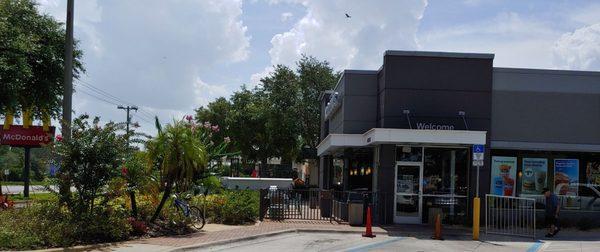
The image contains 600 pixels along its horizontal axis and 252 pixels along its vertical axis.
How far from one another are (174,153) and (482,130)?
10.7m

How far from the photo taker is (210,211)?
1900 centimetres

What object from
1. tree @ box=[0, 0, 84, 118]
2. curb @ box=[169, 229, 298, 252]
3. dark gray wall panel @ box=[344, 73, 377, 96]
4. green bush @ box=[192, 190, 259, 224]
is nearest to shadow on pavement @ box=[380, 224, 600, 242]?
curb @ box=[169, 229, 298, 252]

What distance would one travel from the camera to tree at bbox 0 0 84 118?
1675cm

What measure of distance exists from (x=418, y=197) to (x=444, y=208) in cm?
99

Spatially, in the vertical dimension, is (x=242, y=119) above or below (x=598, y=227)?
above

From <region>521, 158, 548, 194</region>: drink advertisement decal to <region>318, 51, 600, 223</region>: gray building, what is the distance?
0.03 m

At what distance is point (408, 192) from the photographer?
2042 cm

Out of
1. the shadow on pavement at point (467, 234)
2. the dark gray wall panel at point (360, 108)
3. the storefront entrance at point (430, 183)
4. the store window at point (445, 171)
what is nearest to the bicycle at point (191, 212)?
the shadow on pavement at point (467, 234)

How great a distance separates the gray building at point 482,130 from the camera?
20.5 meters

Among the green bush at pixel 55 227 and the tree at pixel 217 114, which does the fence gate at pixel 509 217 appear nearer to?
the green bush at pixel 55 227

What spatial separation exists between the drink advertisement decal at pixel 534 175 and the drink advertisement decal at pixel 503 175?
0.39m

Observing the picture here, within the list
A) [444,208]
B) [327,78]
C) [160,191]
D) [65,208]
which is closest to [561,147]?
[444,208]

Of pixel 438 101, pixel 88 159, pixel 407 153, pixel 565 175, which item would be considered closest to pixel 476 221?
pixel 407 153

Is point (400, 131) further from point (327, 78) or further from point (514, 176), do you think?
point (327, 78)
